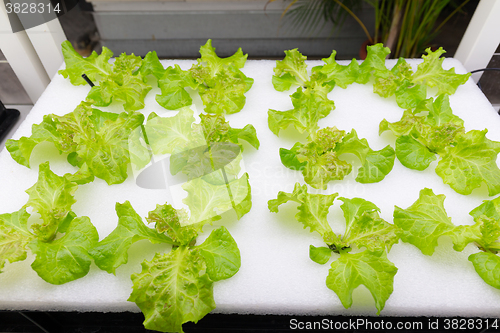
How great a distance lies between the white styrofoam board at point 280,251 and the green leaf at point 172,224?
53 millimetres

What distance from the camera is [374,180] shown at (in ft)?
2.29

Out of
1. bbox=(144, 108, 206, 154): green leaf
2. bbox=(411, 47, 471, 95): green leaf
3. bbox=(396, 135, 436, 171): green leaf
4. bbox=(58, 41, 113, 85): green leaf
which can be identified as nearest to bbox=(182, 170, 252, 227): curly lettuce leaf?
bbox=(144, 108, 206, 154): green leaf

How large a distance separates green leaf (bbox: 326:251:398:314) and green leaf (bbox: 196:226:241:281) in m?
0.16

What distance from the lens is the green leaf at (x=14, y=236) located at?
562 mm

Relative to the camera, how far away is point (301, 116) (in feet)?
2.50

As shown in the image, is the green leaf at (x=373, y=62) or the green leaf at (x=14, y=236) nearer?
the green leaf at (x=14, y=236)

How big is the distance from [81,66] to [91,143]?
32 cm

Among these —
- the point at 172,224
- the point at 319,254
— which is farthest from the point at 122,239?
the point at 319,254

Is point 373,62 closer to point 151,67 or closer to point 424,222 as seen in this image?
point 424,222

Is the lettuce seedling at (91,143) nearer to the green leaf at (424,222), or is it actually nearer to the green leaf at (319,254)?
the green leaf at (319,254)

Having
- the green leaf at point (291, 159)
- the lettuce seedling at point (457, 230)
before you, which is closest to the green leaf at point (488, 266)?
the lettuce seedling at point (457, 230)

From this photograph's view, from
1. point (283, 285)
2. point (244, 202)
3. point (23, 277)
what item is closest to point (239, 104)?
point (244, 202)

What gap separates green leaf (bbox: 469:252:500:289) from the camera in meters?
0.55

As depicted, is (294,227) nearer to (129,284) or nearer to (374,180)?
(374,180)
